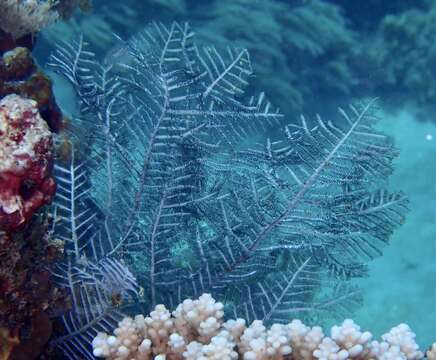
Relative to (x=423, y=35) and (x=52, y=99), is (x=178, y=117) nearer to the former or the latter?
(x=52, y=99)

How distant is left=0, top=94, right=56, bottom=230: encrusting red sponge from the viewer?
6.22 ft

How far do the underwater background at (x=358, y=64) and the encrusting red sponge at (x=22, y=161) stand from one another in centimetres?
500

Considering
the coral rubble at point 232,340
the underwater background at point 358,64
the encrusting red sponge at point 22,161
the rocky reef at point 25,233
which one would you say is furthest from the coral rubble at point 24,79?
the underwater background at point 358,64

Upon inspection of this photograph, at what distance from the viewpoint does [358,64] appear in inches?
310

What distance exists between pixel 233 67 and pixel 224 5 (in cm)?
426

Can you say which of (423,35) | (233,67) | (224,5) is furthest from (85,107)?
(423,35)

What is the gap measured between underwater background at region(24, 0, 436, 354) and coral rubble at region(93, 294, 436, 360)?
4.73 metres

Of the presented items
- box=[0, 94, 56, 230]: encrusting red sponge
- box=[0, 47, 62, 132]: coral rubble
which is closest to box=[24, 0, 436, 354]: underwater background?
box=[0, 47, 62, 132]: coral rubble

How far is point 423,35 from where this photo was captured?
8016 mm

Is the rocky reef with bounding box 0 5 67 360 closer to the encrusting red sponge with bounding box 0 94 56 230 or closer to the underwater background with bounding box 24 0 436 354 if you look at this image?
the encrusting red sponge with bounding box 0 94 56 230

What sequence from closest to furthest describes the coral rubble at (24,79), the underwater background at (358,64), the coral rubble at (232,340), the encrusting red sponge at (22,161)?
the encrusting red sponge at (22,161) → the coral rubble at (232,340) → the coral rubble at (24,79) → the underwater background at (358,64)

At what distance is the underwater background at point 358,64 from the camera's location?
23.7 ft

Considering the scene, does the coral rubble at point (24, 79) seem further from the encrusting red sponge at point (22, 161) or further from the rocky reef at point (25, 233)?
the encrusting red sponge at point (22, 161)

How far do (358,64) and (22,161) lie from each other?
7055 mm
